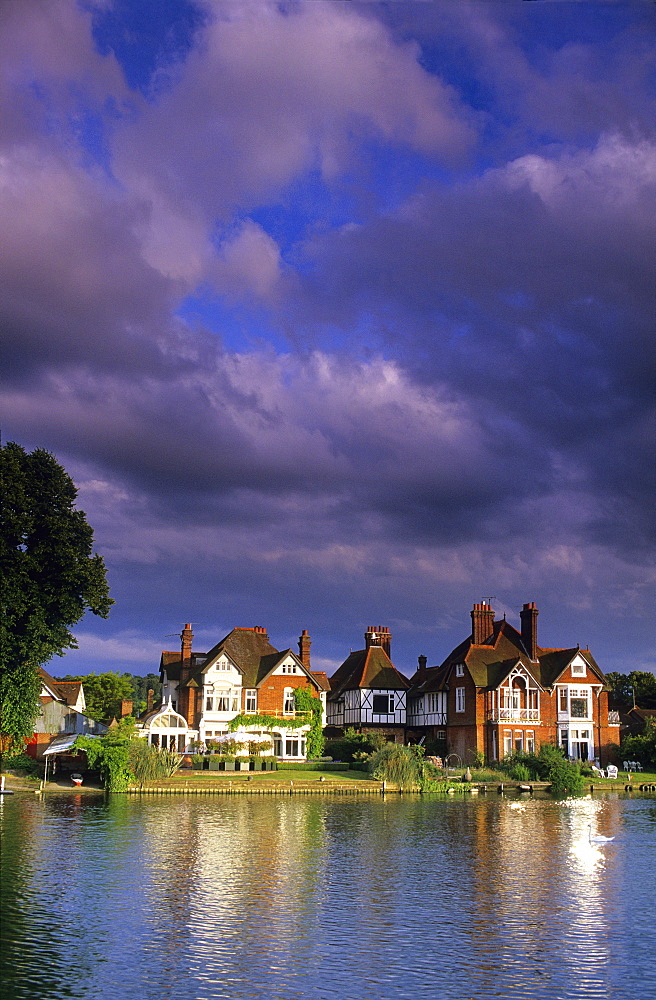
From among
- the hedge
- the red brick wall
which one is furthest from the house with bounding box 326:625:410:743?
the hedge

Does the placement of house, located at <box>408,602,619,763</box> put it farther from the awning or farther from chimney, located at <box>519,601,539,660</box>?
the awning

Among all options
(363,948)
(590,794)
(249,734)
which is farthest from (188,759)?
(363,948)

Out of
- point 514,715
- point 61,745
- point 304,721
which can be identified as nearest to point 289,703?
point 304,721

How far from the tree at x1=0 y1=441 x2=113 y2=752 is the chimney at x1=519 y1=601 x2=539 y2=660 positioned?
1354 inches

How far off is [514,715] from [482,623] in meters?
9.31

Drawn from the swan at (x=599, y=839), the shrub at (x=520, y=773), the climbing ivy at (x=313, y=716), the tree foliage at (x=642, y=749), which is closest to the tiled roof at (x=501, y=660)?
the tree foliage at (x=642, y=749)

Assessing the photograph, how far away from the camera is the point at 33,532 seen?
55781 millimetres

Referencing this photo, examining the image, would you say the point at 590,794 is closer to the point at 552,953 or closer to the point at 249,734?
the point at 249,734

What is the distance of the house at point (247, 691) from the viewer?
6988 cm

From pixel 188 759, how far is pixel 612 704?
184 feet

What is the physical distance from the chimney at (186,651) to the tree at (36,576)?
17.7 m

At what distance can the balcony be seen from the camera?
228 ft

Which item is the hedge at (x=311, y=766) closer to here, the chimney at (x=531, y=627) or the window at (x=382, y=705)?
the window at (x=382, y=705)

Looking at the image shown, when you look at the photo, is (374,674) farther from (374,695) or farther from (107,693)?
(107,693)
